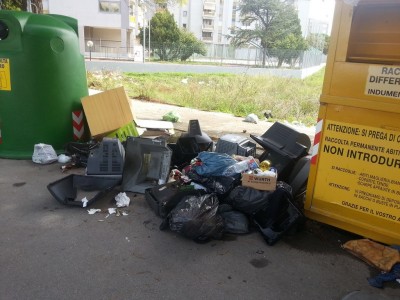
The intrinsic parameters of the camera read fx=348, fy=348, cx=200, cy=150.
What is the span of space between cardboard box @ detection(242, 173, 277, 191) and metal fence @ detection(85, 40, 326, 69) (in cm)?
2840

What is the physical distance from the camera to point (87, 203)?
3.51 m

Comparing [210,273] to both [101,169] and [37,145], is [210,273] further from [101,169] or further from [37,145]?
[37,145]

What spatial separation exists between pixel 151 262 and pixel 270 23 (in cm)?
4888

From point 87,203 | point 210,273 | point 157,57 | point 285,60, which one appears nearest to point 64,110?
point 87,203

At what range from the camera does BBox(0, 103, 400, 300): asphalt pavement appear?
244 cm

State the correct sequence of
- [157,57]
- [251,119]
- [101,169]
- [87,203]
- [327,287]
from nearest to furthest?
[327,287]
[87,203]
[101,169]
[251,119]
[157,57]

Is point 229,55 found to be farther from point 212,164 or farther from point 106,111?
point 212,164

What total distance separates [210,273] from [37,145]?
3.31m

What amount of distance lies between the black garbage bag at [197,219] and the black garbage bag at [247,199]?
9.4 inches

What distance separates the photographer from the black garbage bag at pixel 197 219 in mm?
2957

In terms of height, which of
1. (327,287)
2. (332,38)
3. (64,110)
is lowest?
(327,287)

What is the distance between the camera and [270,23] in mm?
47094

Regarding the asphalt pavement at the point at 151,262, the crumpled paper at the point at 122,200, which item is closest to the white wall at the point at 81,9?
the crumpled paper at the point at 122,200

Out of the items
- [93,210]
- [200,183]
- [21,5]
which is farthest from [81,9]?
[200,183]
